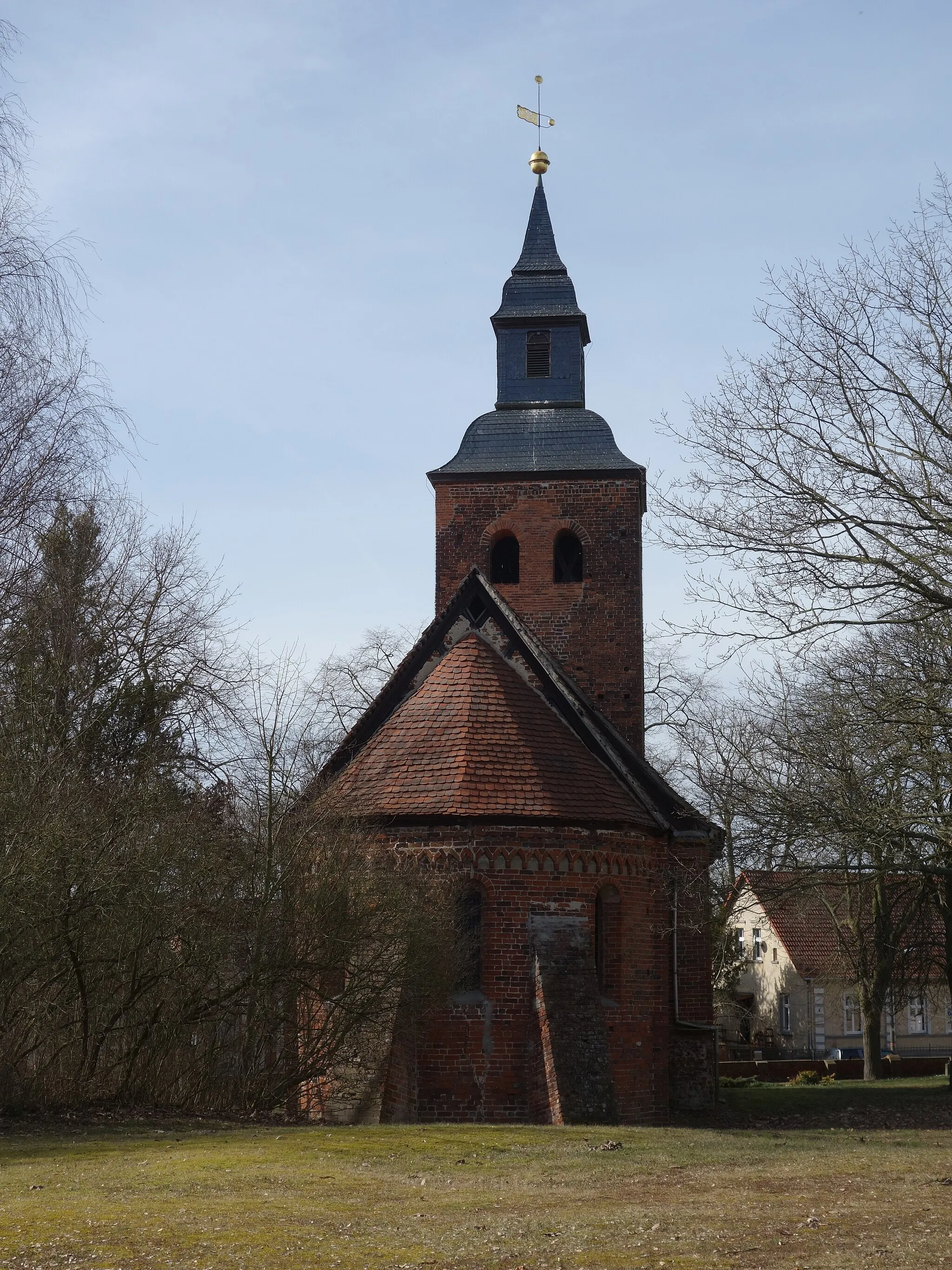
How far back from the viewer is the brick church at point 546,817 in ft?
55.4

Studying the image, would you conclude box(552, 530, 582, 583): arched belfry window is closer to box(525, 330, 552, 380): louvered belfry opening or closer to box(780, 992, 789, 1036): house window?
box(525, 330, 552, 380): louvered belfry opening

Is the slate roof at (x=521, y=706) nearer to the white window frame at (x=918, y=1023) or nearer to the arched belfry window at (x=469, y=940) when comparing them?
the arched belfry window at (x=469, y=940)

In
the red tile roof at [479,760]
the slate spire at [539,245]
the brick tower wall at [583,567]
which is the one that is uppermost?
the slate spire at [539,245]

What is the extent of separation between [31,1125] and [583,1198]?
5462 millimetres

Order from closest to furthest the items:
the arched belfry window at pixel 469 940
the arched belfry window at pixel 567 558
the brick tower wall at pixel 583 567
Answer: the arched belfry window at pixel 469 940 → the brick tower wall at pixel 583 567 → the arched belfry window at pixel 567 558

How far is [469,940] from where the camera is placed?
17.4 metres

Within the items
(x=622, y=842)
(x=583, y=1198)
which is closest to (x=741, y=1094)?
(x=622, y=842)

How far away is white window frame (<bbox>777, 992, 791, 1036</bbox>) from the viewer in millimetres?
46688

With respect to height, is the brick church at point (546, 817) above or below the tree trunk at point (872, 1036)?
above

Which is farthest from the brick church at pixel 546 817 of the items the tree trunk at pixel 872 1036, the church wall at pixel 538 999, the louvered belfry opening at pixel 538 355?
the tree trunk at pixel 872 1036

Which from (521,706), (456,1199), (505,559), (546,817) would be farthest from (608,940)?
(456,1199)

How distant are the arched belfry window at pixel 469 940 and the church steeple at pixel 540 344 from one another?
11277 mm

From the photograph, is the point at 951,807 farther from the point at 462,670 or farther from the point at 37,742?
the point at 37,742

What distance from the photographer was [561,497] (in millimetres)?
24656
